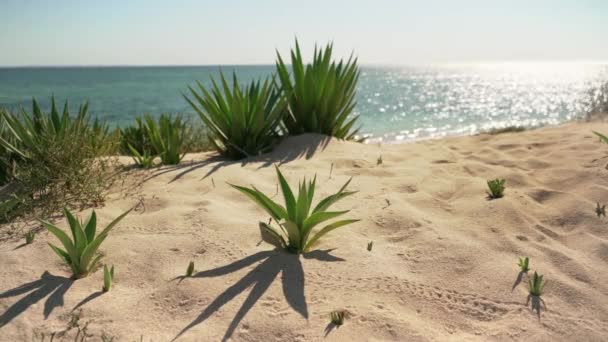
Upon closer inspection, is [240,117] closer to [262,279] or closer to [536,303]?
[262,279]

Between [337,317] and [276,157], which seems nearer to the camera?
[337,317]

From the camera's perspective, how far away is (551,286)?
1.90m

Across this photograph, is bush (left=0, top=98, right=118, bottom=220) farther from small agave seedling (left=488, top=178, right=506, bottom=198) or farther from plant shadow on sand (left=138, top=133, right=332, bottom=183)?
small agave seedling (left=488, top=178, right=506, bottom=198)

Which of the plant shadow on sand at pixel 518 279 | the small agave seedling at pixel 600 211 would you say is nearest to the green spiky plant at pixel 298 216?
the plant shadow on sand at pixel 518 279

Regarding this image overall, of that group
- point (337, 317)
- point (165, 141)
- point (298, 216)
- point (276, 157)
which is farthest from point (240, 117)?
point (337, 317)

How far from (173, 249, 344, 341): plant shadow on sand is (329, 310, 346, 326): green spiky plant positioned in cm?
11

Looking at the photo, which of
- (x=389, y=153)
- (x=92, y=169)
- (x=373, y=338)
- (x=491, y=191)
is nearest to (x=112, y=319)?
(x=373, y=338)

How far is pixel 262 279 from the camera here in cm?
190

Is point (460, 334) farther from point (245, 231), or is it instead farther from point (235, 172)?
point (235, 172)

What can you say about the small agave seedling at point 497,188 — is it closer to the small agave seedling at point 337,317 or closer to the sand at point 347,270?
the sand at point 347,270

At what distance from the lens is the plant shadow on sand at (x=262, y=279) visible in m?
1.68

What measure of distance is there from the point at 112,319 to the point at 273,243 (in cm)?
83

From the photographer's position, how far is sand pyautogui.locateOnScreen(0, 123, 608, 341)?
1626 millimetres

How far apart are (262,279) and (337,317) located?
0.43m
